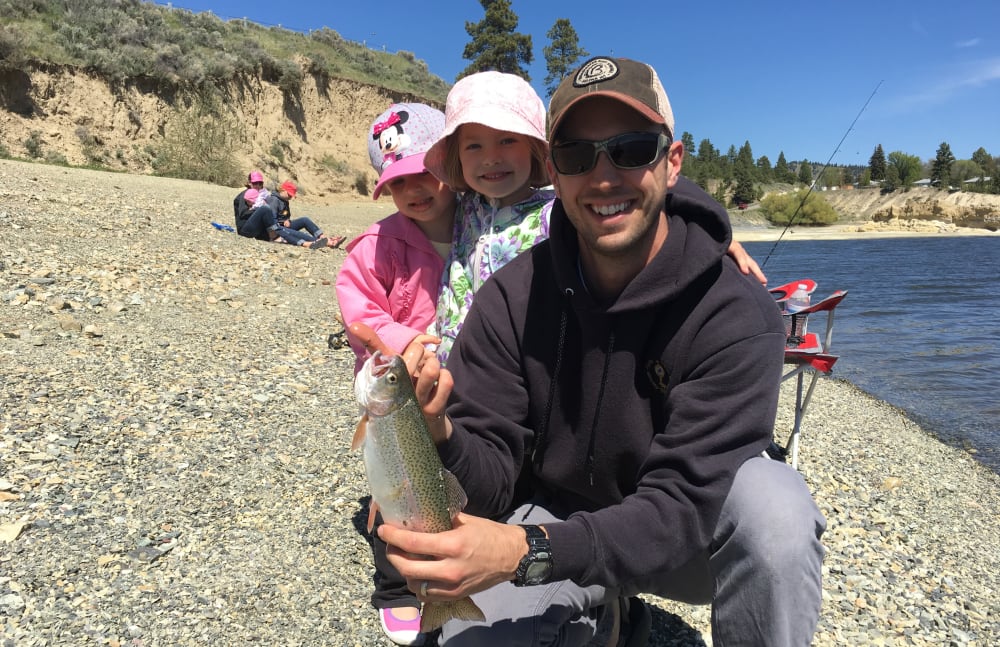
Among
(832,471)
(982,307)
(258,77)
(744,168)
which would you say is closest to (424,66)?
(258,77)

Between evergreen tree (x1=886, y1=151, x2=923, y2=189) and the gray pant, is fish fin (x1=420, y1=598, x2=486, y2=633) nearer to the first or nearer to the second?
the gray pant

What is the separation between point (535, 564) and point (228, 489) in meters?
2.91

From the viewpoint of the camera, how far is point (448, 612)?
2.06 metres

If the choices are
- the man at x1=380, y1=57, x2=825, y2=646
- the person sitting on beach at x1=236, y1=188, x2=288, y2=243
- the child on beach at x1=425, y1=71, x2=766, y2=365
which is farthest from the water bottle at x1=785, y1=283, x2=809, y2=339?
the person sitting on beach at x1=236, y1=188, x2=288, y2=243

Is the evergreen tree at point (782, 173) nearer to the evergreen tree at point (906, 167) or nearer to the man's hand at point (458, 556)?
the evergreen tree at point (906, 167)

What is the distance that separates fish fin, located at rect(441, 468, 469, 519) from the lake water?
7.09 metres

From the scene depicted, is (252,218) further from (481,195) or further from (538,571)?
(538,571)

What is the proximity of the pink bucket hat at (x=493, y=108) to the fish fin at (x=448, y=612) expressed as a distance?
208 cm

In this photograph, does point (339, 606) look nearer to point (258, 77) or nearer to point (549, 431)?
point (549, 431)

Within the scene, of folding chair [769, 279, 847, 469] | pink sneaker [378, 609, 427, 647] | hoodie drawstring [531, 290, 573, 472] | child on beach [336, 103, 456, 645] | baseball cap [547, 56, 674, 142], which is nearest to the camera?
baseball cap [547, 56, 674, 142]

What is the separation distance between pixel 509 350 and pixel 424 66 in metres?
64.4

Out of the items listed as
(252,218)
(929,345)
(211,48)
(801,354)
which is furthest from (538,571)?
(211,48)

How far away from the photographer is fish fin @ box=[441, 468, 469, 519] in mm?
2033

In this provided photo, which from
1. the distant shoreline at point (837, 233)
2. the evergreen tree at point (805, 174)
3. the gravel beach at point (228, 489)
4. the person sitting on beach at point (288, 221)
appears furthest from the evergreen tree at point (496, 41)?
the evergreen tree at point (805, 174)
